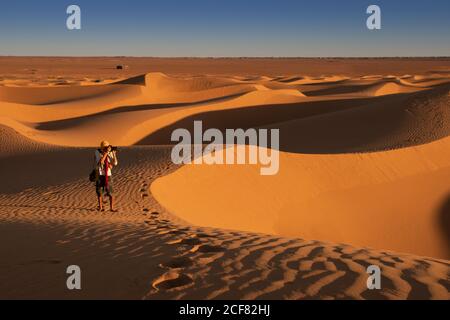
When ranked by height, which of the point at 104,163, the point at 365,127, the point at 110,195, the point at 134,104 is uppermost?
the point at 134,104

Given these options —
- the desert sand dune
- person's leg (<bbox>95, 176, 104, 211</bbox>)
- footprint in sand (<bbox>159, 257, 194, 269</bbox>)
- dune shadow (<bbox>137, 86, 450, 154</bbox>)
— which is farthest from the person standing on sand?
dune shadow (<bbox>137, 86, 450, 154</bbox>)

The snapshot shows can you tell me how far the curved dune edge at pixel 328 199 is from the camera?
34.9 feet

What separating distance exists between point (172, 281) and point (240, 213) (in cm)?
639

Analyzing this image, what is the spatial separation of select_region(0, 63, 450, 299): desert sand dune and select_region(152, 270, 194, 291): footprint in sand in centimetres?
2

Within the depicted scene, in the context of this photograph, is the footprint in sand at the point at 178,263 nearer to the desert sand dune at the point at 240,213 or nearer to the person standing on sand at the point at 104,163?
the desert sand dune at the point at 240,213

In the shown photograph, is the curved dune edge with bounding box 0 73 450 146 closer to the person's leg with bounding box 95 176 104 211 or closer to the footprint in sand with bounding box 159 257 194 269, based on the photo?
the person's leg with bounding box 95 176 104 211

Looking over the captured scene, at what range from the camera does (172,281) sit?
4.62 metres

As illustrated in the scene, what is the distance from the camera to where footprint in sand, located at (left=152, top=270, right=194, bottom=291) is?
446 cm

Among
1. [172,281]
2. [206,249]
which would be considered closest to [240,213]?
[206,249]

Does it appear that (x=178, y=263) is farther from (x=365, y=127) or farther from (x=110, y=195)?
(x=365, y=127)

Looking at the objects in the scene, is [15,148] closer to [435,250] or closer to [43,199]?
[43,199]

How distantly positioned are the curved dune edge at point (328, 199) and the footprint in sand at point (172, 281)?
465 cm

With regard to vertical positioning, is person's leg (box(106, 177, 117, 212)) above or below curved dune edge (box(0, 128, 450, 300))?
above

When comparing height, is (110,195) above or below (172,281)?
above
